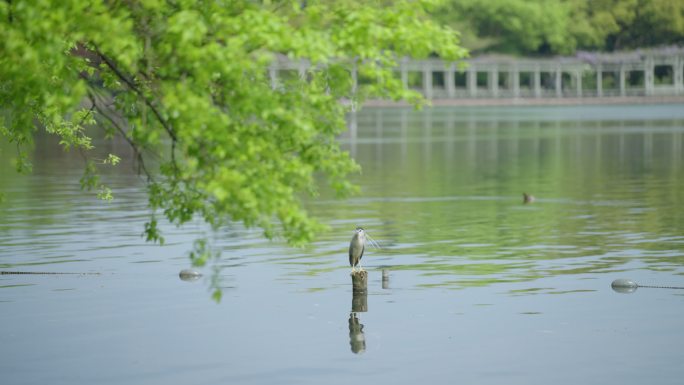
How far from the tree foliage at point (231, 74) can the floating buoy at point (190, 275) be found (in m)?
10.7

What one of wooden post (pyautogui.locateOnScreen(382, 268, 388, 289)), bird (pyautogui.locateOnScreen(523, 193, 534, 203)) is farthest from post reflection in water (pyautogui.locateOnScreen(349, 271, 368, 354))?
bird (pyautogui.locateOnScreen(523, 193, 534, 203))

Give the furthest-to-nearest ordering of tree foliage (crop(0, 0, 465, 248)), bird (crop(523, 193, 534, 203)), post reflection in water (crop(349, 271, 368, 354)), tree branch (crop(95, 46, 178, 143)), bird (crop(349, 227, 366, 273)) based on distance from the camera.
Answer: bird (crop(523, 193, 534, 203))
bird (crop(349, 227, 366, 273))
post reflection in water (crop(349, 271, 368, 354))
tree branch (crop(95, 46, 178, 143))
tree foliage (crop(0, 0, 465, 248))

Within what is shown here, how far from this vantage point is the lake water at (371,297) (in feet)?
64.6

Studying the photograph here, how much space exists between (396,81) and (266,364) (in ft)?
18.4

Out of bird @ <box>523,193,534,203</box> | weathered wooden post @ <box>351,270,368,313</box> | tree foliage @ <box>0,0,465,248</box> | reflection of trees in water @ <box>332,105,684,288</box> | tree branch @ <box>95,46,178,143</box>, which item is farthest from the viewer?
bird @ <box>523,193,534,203</box>

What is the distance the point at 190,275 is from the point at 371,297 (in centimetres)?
433

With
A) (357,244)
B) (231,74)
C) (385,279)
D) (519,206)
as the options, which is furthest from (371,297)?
(519,206)

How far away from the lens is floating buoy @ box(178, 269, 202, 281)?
91.1ft

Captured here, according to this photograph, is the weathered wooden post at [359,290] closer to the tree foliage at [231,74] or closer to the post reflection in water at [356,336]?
the post reflection in water at [356,336]

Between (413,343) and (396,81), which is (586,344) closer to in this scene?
(413,343)

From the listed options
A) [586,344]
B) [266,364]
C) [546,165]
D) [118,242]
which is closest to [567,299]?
[586,344]

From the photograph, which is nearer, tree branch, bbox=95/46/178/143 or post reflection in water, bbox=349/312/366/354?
tree branch, bbox=95/46/178/143

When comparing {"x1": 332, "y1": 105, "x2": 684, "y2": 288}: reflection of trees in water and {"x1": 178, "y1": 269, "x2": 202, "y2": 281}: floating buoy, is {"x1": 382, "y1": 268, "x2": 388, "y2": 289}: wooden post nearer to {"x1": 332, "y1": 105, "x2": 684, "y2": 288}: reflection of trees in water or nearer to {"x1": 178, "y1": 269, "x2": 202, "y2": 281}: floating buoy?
{"x1": 332, "y1": 105, "x2": 684, "y2": 288}: reflection of trees in water

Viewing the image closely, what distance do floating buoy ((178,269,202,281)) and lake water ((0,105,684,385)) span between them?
0.21 metres
